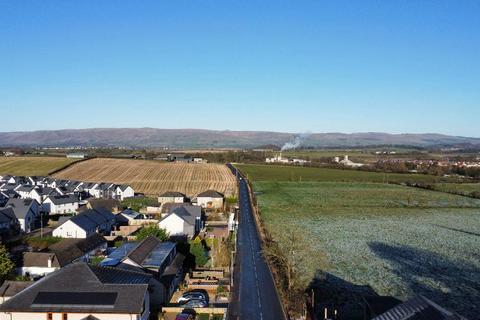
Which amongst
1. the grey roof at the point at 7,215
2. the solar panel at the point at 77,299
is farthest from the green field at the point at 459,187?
the solar panel at the point at 77,299

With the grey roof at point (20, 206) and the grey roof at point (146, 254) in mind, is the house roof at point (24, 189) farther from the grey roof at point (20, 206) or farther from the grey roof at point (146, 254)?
the grey roof at point (146, 254)

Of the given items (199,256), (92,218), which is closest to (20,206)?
(92,218)

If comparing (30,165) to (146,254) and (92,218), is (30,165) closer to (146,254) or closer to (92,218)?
(92,218)

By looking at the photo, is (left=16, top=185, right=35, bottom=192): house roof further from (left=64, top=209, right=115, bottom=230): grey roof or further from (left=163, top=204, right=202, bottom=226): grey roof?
(left=163, top=204, right=202, bottom=226): grey roof

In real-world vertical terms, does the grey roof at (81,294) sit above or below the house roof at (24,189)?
above

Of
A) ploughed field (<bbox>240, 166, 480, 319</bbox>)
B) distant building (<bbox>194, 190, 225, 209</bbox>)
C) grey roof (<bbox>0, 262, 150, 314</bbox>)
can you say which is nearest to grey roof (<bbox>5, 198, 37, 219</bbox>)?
distant building (<bbox>194, 190, 225, 209</bbox>)

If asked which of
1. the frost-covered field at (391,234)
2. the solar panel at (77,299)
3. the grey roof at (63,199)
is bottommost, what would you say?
the frost-covered field at (391,234)
